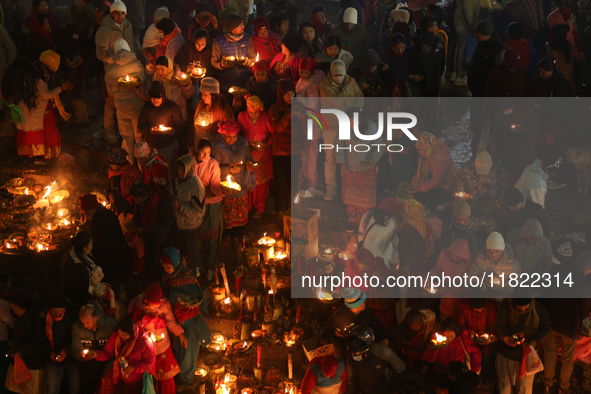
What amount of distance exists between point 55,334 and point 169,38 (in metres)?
4.34

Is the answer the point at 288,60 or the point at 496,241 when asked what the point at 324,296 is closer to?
the point at 496,241

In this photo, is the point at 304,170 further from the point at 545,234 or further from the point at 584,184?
the point at 584,184

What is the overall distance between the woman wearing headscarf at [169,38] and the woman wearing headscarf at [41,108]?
1.45 m

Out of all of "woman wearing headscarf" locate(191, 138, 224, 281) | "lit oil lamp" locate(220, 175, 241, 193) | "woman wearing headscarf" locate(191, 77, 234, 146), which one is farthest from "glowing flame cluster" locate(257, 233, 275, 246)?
"woman wearing headscarf" locate(191, 77, 234, 146)

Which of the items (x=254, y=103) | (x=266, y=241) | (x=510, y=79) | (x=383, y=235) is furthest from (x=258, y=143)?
(x=510, y=79)

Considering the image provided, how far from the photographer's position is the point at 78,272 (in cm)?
637

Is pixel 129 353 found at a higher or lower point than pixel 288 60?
lower

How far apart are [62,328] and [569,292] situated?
510 cm

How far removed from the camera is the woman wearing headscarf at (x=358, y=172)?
305 inches

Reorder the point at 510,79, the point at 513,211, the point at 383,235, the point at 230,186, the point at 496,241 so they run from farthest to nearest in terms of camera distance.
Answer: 1. the point at 510,79
2. the point at 230,186
3. the point at 513,211
4. the point at 383,235
5. the point at 496,241

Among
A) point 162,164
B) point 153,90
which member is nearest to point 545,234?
point 162,164

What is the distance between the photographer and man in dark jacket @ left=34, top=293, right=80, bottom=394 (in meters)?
5.89

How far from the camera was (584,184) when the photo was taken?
821 centimetres

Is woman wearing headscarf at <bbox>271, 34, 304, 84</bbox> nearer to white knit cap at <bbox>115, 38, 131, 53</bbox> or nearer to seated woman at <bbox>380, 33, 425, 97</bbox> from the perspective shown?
seated woman at <bbox>380, 33, 425, 97</bbox>
